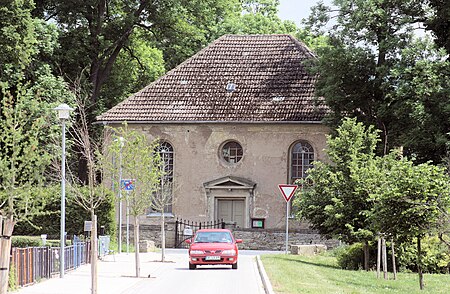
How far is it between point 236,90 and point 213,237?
20.8m

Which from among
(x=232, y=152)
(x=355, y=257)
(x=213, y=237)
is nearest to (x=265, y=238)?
(x=232, y=152)

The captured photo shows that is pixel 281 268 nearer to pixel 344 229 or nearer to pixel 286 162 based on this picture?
pixel 344 229

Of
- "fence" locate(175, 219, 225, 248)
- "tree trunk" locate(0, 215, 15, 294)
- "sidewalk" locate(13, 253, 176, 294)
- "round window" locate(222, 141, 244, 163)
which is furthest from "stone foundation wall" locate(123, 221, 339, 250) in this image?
"tree trunk" locate(0, 215, 15, 294)

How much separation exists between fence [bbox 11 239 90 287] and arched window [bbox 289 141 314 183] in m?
22.6

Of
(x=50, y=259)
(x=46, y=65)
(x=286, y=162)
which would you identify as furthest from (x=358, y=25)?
(x=50, y=259)

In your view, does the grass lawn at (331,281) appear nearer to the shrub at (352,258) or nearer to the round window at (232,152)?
the shrub at (352,258)

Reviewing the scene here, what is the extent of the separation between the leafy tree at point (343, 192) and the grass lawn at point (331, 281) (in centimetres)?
187

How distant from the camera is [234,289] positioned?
25422mm

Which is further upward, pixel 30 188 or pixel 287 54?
pixel 287 54

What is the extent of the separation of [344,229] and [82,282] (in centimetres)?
1356

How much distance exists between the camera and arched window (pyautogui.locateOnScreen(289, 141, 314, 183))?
54.2 m

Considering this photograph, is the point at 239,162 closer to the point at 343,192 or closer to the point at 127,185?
the point at 343,192

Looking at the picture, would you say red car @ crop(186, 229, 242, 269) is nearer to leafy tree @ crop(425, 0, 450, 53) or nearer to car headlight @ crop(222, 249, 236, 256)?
car headlight @ crop(222, 249, 236, 256)

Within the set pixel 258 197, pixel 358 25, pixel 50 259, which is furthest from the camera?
pixel 258 197
